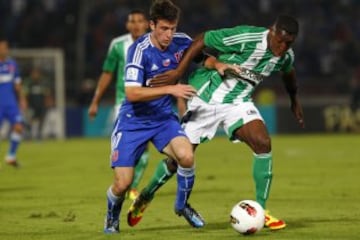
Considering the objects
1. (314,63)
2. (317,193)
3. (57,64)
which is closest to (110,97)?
(57,64)

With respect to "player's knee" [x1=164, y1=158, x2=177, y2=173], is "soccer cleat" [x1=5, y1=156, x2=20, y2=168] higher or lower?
lower

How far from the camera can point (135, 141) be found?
30.1 feet

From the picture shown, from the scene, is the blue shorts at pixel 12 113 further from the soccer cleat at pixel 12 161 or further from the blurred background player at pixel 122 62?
the blurred background player at pixel 122 62

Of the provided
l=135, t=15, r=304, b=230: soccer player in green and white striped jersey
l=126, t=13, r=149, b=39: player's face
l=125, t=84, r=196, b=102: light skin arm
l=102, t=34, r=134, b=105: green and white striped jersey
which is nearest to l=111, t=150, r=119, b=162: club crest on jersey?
l=125, t=84, r=196, b=102: light skin arm

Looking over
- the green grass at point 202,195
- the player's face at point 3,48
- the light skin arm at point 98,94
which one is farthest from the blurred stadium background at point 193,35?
the light skin arm at point 98,94

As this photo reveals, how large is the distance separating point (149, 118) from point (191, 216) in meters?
1.13

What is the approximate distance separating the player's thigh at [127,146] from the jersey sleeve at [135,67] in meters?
0.51

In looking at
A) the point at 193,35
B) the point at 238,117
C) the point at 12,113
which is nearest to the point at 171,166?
the point at 238,117

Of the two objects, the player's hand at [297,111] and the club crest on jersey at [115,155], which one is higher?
the club crest on jersey at [115,155]

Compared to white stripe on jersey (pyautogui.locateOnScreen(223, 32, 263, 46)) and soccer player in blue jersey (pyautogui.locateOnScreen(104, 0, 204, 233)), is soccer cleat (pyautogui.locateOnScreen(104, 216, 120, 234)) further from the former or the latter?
white stripe on jersey (pyautogui.locateOnScreen(223, 32, 263, 46))

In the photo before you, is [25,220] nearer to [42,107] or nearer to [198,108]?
[198,108]

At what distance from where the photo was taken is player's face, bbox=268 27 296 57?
9.62 meters

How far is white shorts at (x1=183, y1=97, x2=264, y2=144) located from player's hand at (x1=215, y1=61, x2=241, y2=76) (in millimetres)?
411

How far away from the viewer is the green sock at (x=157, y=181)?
9.78 meters
